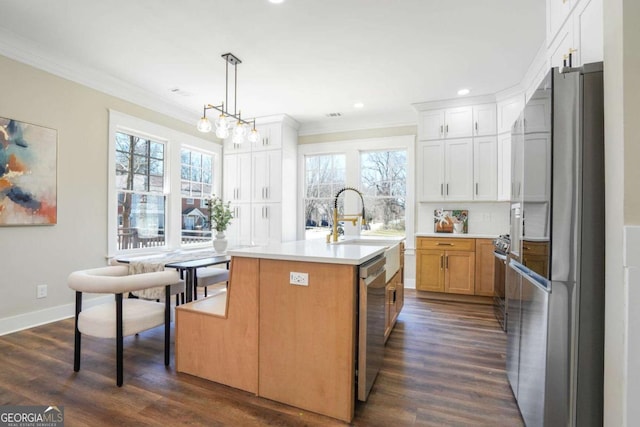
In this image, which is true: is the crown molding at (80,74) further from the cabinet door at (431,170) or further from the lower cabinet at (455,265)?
the lower cabinet at (455,265)

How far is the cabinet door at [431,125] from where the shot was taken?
4695mm

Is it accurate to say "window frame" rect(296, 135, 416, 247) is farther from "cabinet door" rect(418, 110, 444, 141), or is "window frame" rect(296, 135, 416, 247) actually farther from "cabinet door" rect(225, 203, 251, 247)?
"cabinet door" rect(225, 203, 251, 247)

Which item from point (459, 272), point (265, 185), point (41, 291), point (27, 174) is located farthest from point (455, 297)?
point (27, 174)

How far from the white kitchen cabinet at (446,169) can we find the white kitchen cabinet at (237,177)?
119 inches

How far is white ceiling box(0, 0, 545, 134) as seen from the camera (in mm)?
2562

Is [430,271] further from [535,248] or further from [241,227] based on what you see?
[241,227]

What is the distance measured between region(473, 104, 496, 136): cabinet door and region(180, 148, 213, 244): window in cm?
451

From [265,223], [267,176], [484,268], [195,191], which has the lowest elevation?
[484,268]

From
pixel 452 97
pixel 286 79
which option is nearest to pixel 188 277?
pixel 286 79

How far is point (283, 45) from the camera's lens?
10.1 feet

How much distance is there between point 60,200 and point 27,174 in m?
0.39

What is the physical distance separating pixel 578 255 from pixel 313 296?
127cm

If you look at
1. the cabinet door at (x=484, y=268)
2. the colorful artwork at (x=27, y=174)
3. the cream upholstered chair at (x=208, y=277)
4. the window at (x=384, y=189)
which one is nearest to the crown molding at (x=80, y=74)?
the colorful artwork at (x=27, y=174)

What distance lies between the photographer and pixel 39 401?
6.13ft
